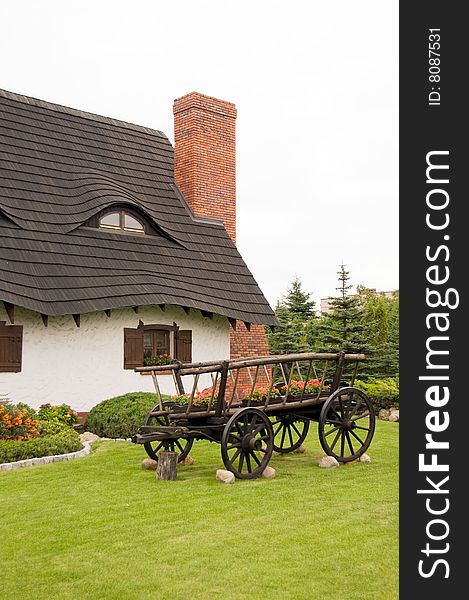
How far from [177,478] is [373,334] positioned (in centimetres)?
1605

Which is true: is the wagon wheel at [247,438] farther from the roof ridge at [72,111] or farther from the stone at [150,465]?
the roof ridge at [72,111]

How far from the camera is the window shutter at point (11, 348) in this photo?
15.7 meters

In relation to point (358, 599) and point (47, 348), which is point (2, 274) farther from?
Answer: point (358, 599)

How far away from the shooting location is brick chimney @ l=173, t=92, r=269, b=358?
21469 mm

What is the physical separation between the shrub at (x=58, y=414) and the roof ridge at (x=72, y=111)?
8.33 meters

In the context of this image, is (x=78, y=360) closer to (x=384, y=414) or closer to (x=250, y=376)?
(x=250, y=376)

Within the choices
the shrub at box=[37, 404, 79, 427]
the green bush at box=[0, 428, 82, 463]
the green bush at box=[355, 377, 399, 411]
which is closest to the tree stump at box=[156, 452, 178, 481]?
the green bush at box=[0, 428, 82, 463]

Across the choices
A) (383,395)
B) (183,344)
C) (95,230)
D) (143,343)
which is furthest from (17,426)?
(383,395)

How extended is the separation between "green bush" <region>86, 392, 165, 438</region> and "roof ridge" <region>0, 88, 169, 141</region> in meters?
8.50

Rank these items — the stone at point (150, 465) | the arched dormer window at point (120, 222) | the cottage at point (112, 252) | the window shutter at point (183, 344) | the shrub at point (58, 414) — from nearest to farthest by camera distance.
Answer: the stone at point (150, 465)
the shrub at point (58, 414)
the cottage at point (112, 252)
the window shutter at point (183, 344)
the arched dormer window at point (120, 222)

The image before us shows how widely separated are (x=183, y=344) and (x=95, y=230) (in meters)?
3.40

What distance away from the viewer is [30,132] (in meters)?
19.3

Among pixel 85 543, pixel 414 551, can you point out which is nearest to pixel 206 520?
pixel 85 543

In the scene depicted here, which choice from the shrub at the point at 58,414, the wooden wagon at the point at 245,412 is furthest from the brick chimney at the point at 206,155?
the wooden wagon at the point at 245,412
